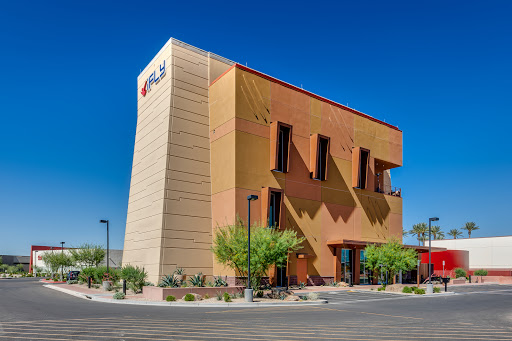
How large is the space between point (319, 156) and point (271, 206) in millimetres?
8427

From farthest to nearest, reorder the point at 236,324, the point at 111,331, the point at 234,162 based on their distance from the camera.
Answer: the point at 234,162
the point at 236,324
the point at 111,331

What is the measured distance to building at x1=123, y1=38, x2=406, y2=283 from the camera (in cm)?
3778

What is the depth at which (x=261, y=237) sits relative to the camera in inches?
1154

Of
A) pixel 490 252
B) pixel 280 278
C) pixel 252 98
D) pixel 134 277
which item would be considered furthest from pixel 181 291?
pixel 490 252

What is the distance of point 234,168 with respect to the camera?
3706 centimetres

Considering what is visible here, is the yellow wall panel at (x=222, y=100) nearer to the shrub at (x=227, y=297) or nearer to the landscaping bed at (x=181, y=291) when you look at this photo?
the landscaping bed at (x=181, y=291)

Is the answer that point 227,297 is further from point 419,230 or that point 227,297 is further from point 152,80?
point 419,230

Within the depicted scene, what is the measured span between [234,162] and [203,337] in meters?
24.4

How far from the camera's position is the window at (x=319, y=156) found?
42562 millimetres

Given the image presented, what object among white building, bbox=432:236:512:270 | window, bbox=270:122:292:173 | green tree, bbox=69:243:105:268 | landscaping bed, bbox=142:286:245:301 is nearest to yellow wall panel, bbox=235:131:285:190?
window, bbox=270:122:292:173

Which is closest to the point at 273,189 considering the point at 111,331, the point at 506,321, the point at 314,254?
the point at 314,254

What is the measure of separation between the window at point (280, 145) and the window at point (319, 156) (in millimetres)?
3207

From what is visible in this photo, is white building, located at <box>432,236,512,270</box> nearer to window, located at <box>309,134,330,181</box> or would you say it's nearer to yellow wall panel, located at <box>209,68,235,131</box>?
window, located at <box>309,134,330,181</box>

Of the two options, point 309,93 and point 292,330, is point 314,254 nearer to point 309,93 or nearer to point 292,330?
point 309,93
